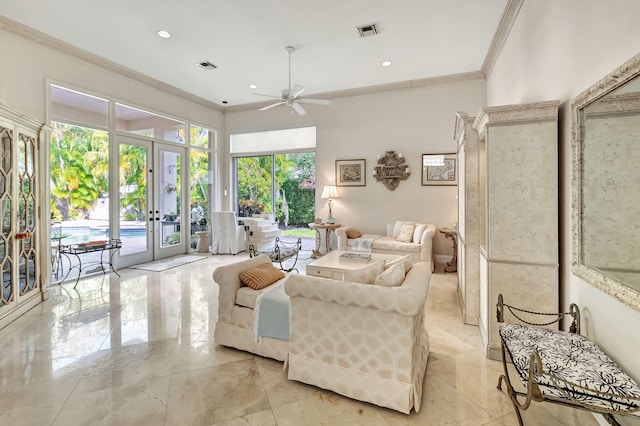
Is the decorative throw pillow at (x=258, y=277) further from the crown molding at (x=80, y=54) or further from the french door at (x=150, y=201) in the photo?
the crown molding at (x=80, y=54)

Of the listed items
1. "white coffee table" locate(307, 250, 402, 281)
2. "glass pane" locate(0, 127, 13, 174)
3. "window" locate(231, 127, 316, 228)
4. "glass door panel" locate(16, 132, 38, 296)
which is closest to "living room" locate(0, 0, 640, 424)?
"window" locate(231, 127, 316, 228)

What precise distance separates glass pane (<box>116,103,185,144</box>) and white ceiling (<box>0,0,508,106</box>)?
29.9 inches

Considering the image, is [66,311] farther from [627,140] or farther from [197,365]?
[627,140]

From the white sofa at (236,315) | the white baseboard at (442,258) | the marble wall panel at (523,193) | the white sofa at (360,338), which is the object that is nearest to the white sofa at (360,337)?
the white sofa at (360,338)

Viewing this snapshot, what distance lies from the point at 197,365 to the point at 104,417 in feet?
2.16

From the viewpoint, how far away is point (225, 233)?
6902 millimetres

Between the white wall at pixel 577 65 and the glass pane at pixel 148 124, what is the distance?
6179mm

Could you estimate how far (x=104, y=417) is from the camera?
6.04ft

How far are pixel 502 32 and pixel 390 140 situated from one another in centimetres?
266

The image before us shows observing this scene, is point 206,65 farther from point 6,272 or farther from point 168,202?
point 6,272

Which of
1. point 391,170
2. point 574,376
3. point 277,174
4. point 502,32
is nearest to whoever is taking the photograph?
point 574,376

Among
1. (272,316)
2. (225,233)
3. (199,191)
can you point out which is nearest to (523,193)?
(272,316)

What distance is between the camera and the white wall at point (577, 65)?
1586mm

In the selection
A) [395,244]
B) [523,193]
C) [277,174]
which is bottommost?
[395,244]
